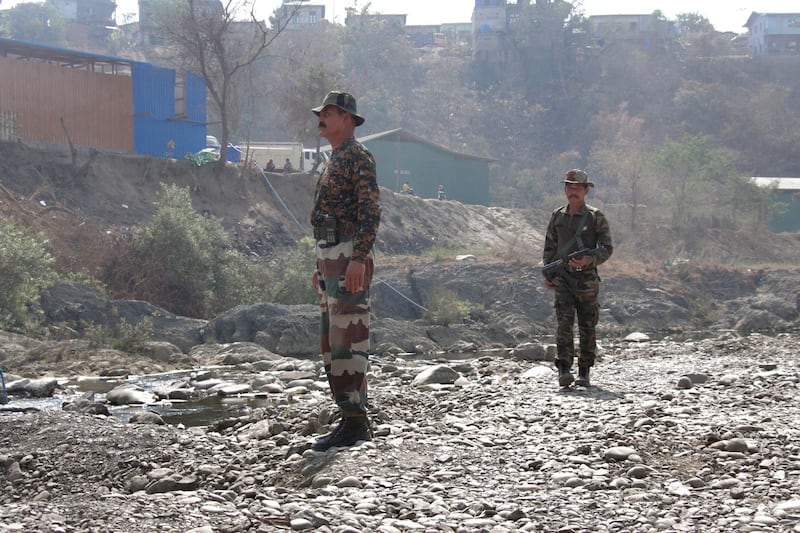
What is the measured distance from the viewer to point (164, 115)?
3369cm

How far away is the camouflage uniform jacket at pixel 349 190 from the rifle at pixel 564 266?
9.90 ft

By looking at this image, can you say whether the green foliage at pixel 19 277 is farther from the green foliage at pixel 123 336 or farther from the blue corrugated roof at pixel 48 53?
the blue corrugated roof at pixel 48 53

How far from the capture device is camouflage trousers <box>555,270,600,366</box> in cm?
916

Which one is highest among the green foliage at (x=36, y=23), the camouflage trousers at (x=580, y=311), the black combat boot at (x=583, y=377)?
the green foliage at (x=36, y=23)

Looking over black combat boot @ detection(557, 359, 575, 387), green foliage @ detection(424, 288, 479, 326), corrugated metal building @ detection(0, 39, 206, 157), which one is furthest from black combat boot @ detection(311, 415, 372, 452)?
corrugated metal building @ detection(0, 39, 206, 157)

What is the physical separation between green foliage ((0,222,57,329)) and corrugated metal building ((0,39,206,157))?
1081 cm

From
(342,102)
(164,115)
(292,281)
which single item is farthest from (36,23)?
(342,102)

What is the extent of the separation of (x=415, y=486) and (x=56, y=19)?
8850 centimetres

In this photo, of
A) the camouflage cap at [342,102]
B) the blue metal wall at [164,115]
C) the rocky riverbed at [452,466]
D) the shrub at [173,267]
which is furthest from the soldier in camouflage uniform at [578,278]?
the blue metal wall at [164,115]

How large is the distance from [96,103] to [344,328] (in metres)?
27.0

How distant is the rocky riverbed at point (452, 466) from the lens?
4832 millimetres

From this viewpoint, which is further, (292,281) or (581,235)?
(292,281)

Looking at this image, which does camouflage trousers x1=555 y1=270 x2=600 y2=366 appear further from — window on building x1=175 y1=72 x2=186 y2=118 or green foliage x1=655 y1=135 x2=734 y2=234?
green foliage x1=655 y1=135 x2=734 y2=234

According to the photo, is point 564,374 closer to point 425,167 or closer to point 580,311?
point 580,311
